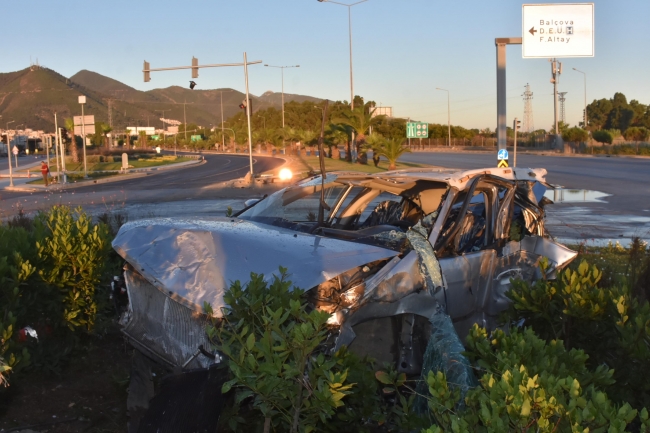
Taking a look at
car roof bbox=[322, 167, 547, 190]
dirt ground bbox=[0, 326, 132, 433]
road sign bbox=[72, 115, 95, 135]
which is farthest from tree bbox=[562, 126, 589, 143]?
dirt ground bbox=[0, 326, 132, 433]

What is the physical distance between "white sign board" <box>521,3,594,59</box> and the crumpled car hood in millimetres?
17267

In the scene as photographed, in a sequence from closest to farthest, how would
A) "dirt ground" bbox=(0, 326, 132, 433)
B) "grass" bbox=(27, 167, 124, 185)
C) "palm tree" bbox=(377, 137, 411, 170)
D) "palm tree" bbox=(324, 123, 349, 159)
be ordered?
"dirt ground" bbox=(0, 326, 132, 433) → "grass" bbox=(27, 167, 124, 185) → "palm tree" bbox=(377, 137, 411, 170) → "palm tree" bbox=(324, 123, 349, 159)

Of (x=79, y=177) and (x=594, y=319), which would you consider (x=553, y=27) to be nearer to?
(x=594, y=319)

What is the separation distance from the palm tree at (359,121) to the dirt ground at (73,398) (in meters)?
40.1

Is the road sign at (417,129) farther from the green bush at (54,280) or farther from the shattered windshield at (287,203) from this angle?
the green bush at (54,280)

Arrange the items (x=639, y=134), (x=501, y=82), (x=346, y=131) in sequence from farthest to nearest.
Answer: (x=639, y=134) < (x=346, y=131) < (x=501, y=82)

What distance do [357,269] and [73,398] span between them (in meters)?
2.27

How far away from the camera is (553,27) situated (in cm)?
2033

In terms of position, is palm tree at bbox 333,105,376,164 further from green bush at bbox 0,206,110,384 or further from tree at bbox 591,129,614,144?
green bush at bbox 0,206,110,384

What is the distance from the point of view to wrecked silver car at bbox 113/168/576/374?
420 cm

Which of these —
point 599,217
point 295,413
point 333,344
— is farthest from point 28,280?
point 599,217

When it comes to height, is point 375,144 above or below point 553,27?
below

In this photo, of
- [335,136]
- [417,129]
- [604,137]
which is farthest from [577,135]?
[335,136]

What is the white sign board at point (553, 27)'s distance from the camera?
20.2m
